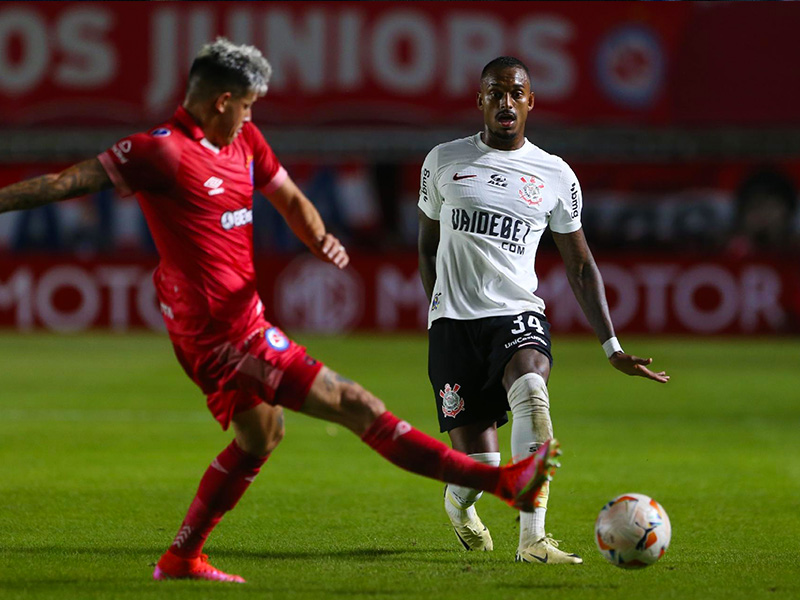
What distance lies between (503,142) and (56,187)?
8.01ft

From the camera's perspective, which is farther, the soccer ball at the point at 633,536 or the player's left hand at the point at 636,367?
the player's left hand at the point at 636,367

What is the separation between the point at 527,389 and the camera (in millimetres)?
5891

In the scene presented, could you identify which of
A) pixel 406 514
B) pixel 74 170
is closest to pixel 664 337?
pixel 406 514

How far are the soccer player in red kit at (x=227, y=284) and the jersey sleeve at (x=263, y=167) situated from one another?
0.28ft

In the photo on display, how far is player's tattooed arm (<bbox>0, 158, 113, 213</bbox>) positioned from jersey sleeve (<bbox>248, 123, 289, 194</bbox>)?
0.74m

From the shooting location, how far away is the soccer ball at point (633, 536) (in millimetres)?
5453

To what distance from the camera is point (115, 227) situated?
83.1 feet

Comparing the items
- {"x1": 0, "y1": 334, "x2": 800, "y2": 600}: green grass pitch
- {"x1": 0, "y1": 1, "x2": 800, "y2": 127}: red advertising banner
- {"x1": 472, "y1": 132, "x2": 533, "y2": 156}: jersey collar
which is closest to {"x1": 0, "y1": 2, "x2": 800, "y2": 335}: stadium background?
{"x1": 0, "y1": 1, "x2": 800, "y2": 127}: red advertising banner

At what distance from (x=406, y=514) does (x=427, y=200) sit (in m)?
2.02

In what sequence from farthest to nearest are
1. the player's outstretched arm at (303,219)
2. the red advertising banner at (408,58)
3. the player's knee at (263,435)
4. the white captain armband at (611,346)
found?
the red advertising banner at (408,58) → the white captain armband at (611,346) → the player's outstretched arm at (303,219) → the player's knee at (263,435)

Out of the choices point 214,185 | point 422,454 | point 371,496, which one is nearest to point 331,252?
point 214,185

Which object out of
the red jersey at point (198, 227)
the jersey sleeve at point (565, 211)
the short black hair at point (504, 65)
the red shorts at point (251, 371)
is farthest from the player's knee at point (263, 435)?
the short black hair at point (504, 65)

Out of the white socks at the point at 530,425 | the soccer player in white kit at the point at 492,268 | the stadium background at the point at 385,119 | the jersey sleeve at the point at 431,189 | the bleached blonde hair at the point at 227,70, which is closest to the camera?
the bleached blonde hair at the point at 227,70

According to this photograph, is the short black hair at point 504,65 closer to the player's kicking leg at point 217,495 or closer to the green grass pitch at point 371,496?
the player's kicking leg at point 217,495
